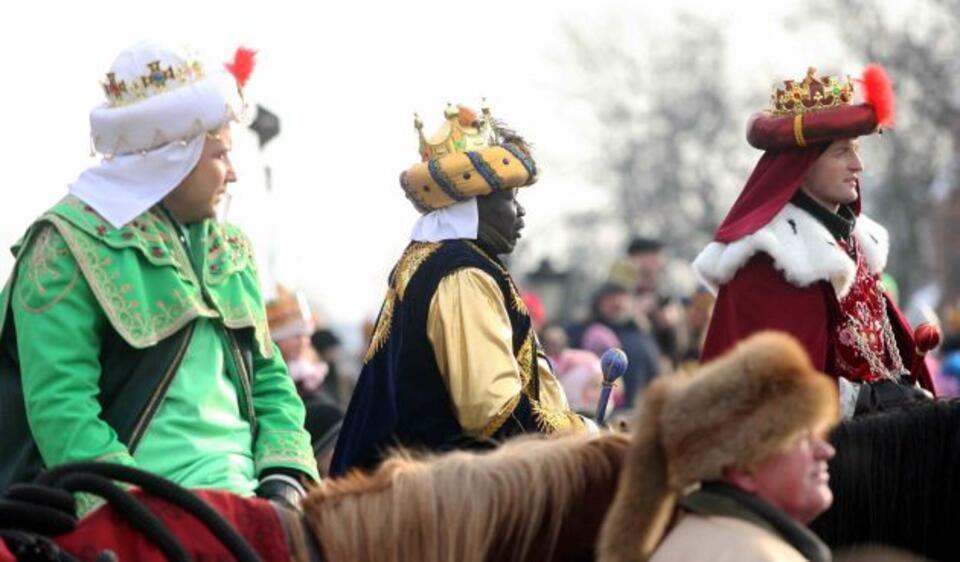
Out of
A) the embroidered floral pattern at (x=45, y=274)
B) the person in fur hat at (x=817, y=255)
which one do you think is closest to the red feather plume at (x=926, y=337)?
the person in fur hat at (x=817, y=255)

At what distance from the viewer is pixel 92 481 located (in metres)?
4.31

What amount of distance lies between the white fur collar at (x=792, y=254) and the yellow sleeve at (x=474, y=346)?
0.57 meters

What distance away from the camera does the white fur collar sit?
241 inches

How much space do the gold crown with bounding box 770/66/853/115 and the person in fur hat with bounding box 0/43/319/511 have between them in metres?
1.57

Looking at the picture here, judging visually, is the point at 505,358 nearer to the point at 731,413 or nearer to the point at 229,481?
the point at 229,481

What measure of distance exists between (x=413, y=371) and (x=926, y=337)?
136 cm

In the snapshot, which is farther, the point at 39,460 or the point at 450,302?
the point at 450,302

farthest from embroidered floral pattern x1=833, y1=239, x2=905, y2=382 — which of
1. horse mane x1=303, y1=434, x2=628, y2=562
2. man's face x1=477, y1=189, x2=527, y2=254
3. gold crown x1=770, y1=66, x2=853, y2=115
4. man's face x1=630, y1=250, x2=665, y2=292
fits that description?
man's face x1=630, y1=250, x2=665, y2=292

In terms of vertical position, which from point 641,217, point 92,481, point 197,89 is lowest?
point 641,217

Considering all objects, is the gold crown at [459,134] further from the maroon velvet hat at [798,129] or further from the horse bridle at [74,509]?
the horse bridle at [74,509]

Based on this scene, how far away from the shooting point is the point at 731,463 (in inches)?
160

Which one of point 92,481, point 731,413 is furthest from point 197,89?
point 731,413

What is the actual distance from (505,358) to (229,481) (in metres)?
1.05

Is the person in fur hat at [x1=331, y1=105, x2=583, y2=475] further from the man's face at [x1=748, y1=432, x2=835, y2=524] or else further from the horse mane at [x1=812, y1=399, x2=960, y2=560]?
the man's face at [x1=748, y1=432, x2=835, y2=524]
